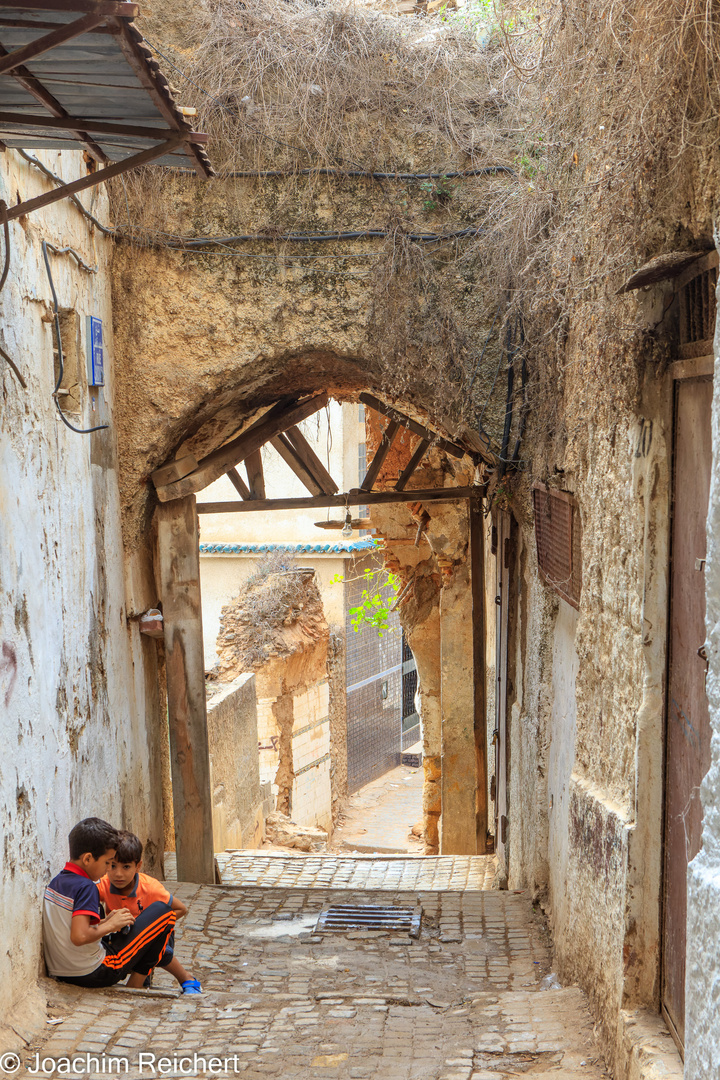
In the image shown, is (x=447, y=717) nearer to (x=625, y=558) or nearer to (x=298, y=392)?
(x=298, y=392)

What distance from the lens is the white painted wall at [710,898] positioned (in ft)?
5.63

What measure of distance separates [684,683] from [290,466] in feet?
16.1

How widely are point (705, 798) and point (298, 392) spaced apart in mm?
6140

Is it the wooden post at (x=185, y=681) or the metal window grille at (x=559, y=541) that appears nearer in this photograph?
the metal window grille at (x=559, y=541)

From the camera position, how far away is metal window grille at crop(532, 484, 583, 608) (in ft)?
14.5

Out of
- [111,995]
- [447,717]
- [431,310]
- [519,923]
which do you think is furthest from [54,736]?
[447,717]

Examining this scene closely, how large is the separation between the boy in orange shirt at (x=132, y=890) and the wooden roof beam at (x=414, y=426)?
13.4 ft

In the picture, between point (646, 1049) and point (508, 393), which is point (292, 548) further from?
point (646, 1049)

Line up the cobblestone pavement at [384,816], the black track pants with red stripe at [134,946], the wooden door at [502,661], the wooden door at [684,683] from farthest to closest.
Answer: the cobblestone pavement at [384,816], the wooden door at [502,661], the black track pants with red stripe at [134,946], the wooden door at [684,683]

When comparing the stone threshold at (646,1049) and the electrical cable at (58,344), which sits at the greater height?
the electrical cable at (58,344)

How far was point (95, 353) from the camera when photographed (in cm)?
571

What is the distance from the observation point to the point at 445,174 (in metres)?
6.09

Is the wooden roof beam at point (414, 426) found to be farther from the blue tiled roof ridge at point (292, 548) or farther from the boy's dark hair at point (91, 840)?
the blue tiled roof ridge at point (292, 548)

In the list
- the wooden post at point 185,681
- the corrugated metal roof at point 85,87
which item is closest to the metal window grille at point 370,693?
the wooden post at point 185,681
